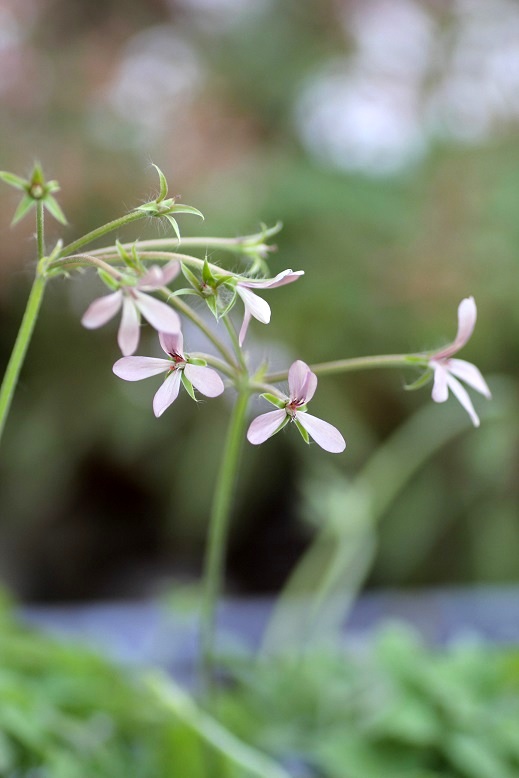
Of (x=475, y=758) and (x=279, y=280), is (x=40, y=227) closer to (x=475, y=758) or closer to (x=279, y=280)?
(x=279, y=280)

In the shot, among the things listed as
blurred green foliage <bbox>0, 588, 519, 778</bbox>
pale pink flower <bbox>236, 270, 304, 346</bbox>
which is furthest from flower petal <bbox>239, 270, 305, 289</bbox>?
blurred green foliage <bbox>0, 588, 519, 778</bbox>

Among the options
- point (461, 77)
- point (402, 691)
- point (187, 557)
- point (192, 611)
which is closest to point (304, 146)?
point (461, 77)

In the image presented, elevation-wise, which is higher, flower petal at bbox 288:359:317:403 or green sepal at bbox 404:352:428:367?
green sepal at bbox 404:352:428:367

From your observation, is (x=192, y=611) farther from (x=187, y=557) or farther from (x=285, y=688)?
(x=187, y=557)

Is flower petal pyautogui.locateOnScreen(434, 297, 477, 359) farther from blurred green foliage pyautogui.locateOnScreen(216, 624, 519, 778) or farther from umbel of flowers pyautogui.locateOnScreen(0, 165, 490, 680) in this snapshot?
blurred green foliage pyautogui.locateOnScreen(216, 624, 519, 778)

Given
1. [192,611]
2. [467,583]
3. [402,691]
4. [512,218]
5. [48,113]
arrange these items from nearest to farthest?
[402,691] → [192,611] → [467,583] → [512,218] → [48,113]

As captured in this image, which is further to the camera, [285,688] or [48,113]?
[48,113]

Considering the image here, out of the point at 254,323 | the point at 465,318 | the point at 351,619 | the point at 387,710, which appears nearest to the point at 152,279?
the point at 465,318

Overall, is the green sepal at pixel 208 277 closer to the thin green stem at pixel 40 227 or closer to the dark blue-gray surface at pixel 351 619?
→ the thin green stem at pixel 40 227
